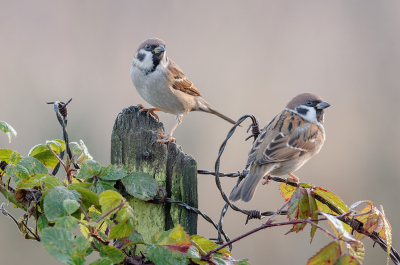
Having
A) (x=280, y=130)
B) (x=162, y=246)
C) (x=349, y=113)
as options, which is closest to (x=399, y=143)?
(x=349, y=113)

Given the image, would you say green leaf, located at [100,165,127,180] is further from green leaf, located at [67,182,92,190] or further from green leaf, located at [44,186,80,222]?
green leaf, located at [44,186,80,222]

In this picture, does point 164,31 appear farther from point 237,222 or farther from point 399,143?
point 399,143

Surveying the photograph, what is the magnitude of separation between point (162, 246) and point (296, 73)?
5142 mm

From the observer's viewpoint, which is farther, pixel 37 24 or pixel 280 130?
pixel 37 24

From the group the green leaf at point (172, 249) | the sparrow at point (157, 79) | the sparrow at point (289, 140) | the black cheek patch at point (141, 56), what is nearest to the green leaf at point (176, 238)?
the green leaf at point (172, 249)

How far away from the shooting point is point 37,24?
5.78 metres

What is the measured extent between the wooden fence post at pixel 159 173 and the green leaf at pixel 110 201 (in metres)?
0.39

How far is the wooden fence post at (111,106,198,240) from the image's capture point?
163 centimetres

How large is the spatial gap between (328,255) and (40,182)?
0.94 m

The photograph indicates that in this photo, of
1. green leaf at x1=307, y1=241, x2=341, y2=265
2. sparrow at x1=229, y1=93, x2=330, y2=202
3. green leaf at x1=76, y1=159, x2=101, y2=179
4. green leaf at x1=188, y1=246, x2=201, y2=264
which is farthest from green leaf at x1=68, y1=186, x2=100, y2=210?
sparrow at x1=229, y1=93, x2=330, y2=202

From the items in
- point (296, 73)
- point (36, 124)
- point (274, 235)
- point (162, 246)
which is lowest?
point (274, 235)

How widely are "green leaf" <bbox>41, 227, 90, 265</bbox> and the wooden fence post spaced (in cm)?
55

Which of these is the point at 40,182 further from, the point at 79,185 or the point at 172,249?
the point at 172,249

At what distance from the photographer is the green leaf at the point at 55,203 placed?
1229 mm
